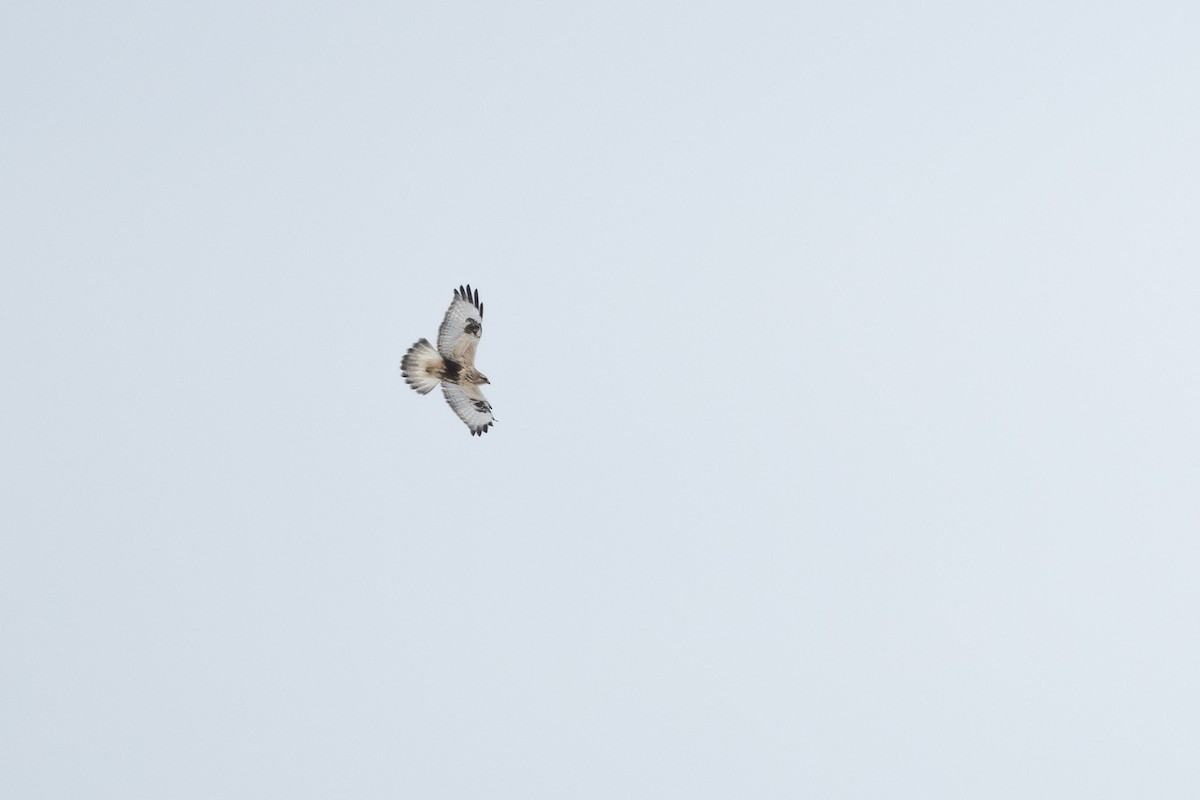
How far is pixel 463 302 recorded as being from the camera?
30.5m

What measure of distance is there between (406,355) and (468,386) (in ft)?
5.26

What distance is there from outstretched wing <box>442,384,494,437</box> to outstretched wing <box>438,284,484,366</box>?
115 centimetres

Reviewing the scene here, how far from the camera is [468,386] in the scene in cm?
3112

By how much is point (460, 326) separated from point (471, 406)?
2.28 meters

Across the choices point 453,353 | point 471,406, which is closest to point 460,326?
point 453,353

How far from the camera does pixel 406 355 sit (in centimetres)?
3056

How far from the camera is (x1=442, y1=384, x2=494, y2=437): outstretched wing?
3141 centimetres

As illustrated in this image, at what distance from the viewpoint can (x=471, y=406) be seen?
104 ft

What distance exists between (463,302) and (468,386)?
198 cm

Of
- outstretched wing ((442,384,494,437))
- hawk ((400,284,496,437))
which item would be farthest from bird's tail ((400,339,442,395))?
outstretched wing ((442,384,494,437))

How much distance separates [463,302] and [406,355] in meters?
1.75

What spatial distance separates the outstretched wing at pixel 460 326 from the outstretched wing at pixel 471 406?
115 centimetres

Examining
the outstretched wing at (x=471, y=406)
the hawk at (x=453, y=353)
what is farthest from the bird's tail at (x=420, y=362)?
the outstretched wing at (x=471, y=406)

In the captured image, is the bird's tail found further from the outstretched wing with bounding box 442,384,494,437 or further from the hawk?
the outstretched wing with bounding box 442,384,494,437
